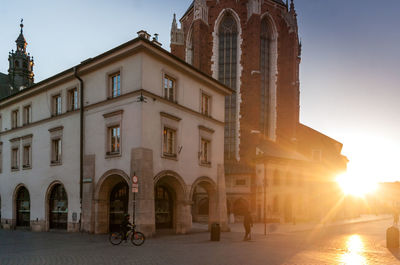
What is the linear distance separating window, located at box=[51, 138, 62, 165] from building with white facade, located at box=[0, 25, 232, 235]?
0.08 m

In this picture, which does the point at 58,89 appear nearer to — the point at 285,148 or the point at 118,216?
the point at 118,216

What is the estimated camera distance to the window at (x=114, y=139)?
21.0 meters

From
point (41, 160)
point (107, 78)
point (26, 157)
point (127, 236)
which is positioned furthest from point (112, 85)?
point (26, 157)

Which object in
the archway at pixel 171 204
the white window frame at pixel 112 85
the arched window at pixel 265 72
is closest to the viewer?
the white window frame at pixel 112 85

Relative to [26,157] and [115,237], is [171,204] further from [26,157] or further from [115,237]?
[26,157]

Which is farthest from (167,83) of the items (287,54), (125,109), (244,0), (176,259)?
(287,54)

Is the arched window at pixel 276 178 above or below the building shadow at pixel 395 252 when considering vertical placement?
above

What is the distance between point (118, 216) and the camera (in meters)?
22.8

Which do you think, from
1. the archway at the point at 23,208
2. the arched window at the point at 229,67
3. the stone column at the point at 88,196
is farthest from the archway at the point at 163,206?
the arched window at the point at 229,67

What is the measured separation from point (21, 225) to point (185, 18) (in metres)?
31.2

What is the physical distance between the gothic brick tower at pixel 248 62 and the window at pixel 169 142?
1854cm

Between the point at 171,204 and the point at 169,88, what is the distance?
8.01 m

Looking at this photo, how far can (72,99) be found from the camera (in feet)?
81.4

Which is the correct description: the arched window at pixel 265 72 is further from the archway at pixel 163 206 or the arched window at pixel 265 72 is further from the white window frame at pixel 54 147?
the white window frame at pixel 54 147
